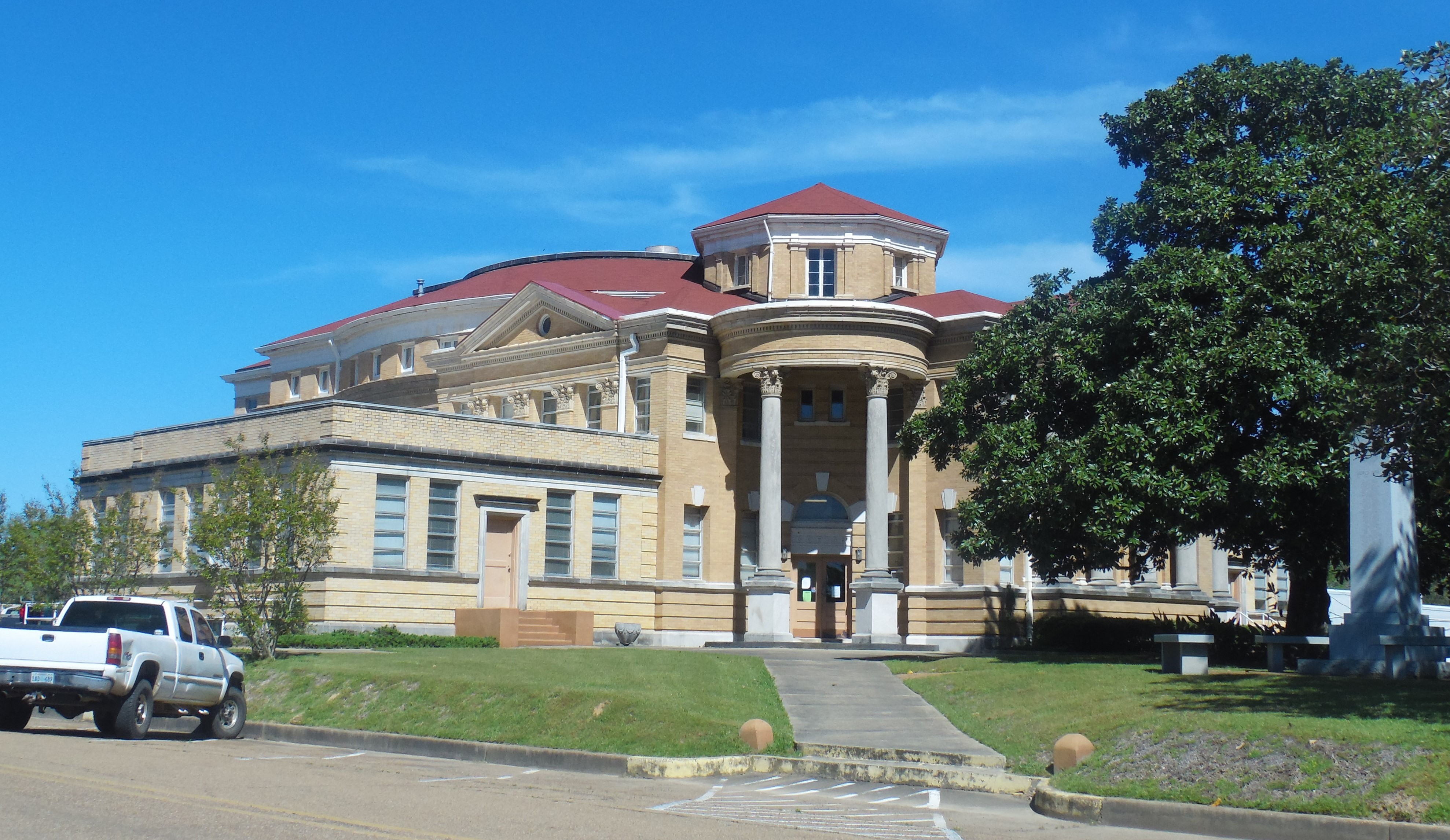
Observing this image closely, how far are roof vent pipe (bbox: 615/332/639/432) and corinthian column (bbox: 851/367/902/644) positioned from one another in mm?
6782

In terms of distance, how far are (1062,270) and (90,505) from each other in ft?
86.8

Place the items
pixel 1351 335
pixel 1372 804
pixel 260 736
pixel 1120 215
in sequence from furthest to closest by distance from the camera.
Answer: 1. pixel 1120 215
2. pixel 1351 335
3. pixel 260 736
4. pixel 1372 804

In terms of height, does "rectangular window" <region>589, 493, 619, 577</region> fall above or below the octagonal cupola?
below

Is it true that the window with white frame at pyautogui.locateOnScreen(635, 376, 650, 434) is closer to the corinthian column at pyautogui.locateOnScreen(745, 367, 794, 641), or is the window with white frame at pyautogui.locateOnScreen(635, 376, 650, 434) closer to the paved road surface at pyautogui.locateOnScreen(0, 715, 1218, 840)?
the corinthian column at pyautogui.locateOnScreen(745, 367, 794, 641)

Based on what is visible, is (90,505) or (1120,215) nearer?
(1120,215)

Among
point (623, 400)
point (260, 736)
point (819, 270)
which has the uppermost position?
point (819, 270)

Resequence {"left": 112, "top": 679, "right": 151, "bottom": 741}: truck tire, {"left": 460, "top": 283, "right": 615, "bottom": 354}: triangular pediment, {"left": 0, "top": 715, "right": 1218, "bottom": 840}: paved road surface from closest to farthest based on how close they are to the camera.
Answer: {"left": 0, "top": 715, "right": 1218, "bottom": 840}: paved road surface < {"left": 112, "top": 679, "right": 151, "bottom": 741}: truck tire < {"left": 460, "top": 283, "right": 615, "bottom": 354}: triangular pediment

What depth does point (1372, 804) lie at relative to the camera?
1164 centimetres

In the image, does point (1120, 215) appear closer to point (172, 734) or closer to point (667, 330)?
point (667, 330)

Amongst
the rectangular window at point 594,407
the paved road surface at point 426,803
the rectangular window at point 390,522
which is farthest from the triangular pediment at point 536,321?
the paved road surface at point 426,803

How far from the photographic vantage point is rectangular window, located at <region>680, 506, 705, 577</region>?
136 feet

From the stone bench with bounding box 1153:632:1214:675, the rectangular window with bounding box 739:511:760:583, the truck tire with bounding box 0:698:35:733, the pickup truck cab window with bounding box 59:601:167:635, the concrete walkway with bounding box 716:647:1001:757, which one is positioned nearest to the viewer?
the concrete walkway with bounding box 716:647:1001:757

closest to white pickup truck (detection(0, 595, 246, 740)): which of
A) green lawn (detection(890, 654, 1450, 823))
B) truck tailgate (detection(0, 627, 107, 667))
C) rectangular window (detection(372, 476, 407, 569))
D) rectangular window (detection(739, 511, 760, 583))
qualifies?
truck tailgate (detection(0, 627, 107, 667))

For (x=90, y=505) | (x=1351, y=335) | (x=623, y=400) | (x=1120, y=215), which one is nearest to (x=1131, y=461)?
(x=1351, y=335)
